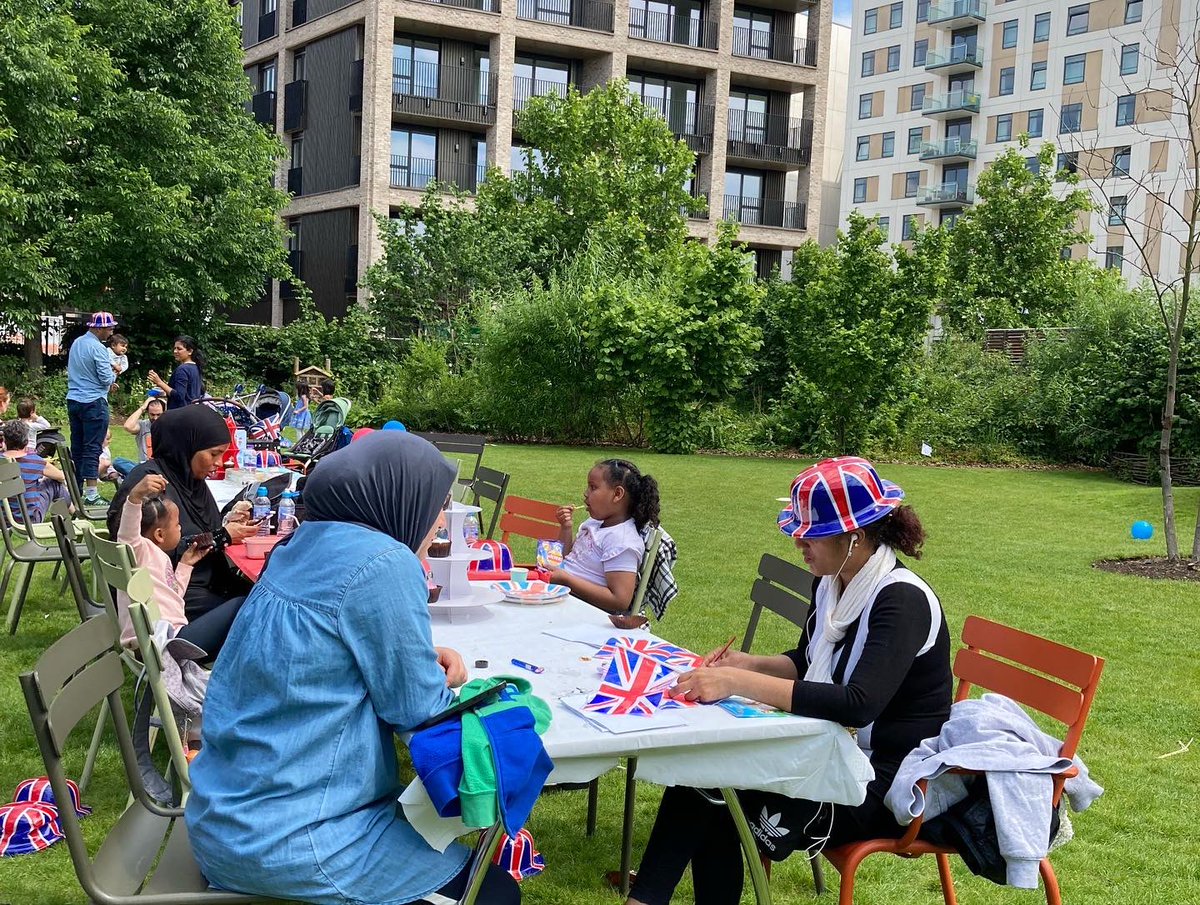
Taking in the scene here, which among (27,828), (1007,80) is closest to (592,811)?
(27,828)

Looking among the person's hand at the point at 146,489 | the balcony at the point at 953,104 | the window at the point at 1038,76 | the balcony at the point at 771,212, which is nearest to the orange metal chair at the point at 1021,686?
the person's hand at the point at 146,489

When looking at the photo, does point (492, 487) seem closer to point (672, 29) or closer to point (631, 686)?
point (631, 686)

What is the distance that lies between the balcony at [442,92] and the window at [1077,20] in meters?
35.5

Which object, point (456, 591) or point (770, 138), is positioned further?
point (770, 138)

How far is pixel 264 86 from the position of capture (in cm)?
3897

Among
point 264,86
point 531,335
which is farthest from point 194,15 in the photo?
point 264,86

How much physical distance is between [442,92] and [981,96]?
37.4 m

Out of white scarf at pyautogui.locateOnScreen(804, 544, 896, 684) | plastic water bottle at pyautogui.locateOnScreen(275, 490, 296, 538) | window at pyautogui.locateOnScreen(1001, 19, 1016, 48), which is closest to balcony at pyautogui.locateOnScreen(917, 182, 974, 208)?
window at pyautogui.locateOnScreen(1001, 19, 1016, 48)

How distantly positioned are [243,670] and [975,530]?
1173cm

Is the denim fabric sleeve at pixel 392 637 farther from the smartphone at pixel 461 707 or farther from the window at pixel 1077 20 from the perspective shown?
the window at pixel 1077 20

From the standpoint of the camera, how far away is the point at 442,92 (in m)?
35.1

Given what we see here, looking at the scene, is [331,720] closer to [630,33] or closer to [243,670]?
[243,670]

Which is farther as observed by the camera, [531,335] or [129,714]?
[531,335]

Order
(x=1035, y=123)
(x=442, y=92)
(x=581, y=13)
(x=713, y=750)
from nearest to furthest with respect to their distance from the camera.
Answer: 1. (x=713, y=750)
2. (x=442, y=92)
3. (x=581, y=13)
4. (x=1035, y=123)
